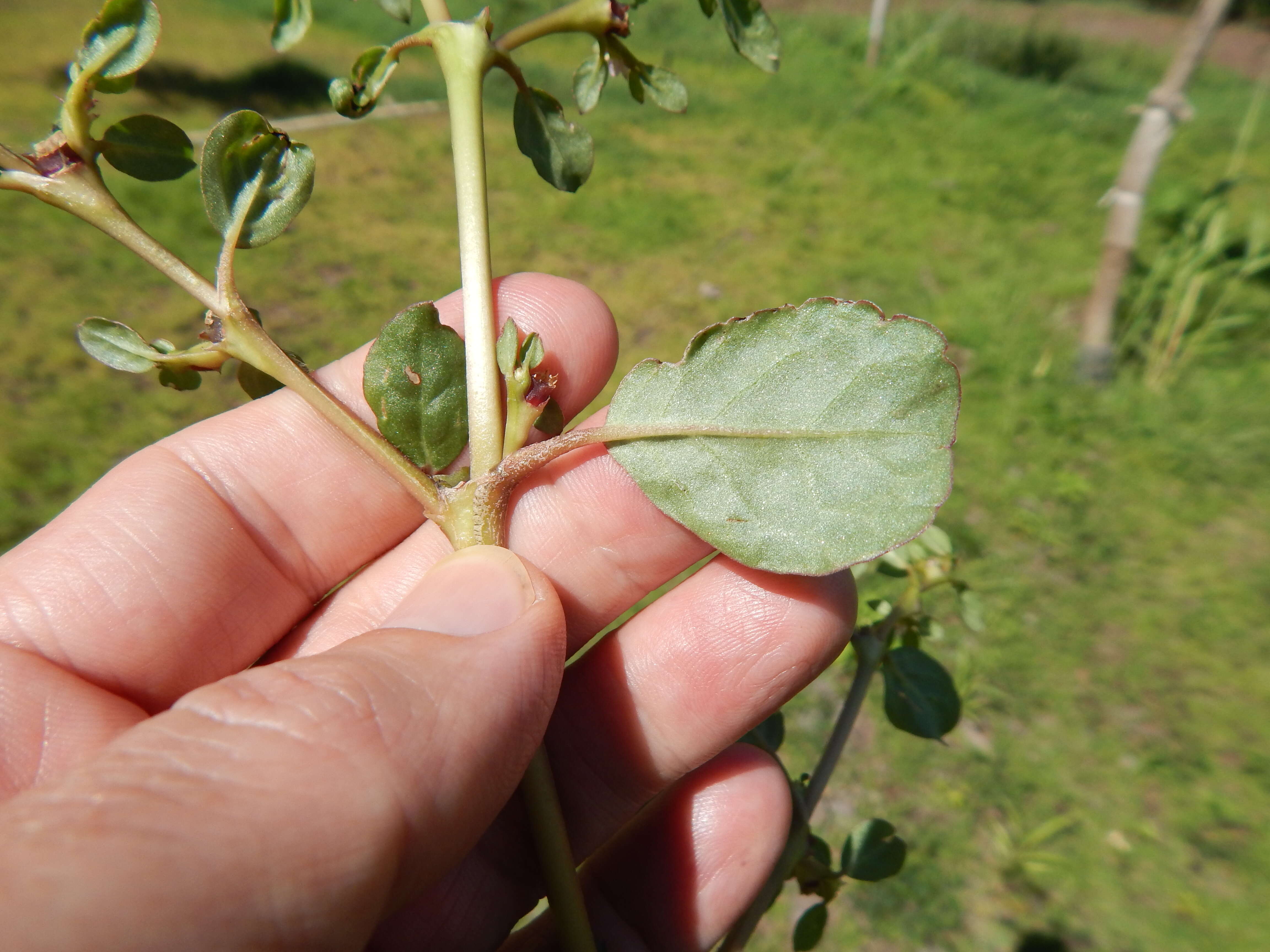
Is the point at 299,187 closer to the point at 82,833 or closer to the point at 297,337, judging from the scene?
the point at 82,833

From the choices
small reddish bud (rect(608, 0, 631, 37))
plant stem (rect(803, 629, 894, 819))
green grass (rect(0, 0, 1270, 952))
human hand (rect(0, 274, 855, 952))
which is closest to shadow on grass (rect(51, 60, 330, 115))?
green grass (rect(0, 0, 1270, 952))

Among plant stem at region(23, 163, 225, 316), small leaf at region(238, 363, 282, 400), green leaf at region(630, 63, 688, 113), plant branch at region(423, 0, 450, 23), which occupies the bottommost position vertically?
small leaf at region(238, 363, 282, 400)

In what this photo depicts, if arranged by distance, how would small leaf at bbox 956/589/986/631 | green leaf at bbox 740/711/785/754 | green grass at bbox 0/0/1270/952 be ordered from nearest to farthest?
small leaf at bbox 956/589/986/631 < green leaf at bbox 740/711/785/754 < green grass at bbox 0/0/1270/952

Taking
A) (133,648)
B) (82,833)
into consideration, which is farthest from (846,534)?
(133,648)

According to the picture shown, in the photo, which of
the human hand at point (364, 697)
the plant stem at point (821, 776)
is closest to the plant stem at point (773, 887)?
the plant stem at point (821, 776)

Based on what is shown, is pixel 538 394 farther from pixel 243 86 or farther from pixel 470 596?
pixel 243 86

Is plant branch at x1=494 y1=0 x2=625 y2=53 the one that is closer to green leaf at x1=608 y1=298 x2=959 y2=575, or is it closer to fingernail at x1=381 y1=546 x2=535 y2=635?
green leaf at x1=608 y1=298 x2=959 y2=575
